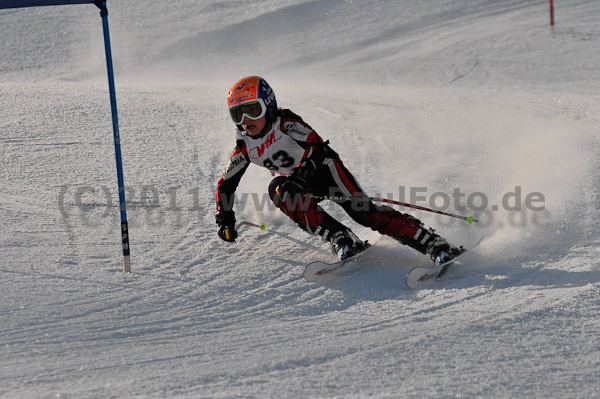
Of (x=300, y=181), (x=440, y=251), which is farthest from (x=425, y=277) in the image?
(x=300, y=181)

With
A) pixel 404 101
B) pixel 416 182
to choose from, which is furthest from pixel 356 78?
pixel 416 182

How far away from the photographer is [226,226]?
484cm

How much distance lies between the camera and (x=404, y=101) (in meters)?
9.90

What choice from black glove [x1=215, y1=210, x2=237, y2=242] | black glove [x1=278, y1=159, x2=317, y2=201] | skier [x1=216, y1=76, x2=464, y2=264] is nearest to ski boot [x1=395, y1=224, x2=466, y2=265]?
skier [x1=216, y1=76, x2=464, y2=264]

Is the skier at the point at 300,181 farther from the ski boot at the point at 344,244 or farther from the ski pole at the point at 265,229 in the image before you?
the ski pole at the point at 265,229

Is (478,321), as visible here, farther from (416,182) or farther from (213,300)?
(416,182)

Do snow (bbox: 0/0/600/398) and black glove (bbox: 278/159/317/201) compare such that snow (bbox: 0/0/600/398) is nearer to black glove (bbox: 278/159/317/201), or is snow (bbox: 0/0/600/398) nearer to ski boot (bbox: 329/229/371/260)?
ski boot (bbox: 329/229/371/260)

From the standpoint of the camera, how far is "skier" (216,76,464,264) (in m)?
4.59

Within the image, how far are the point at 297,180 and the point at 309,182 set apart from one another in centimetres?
16

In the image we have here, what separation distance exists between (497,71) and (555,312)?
8.71m

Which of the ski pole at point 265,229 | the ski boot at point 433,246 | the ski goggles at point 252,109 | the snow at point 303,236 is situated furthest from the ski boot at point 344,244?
the ski goggles at point 252,109

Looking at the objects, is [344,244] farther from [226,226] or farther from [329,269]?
[226,226]

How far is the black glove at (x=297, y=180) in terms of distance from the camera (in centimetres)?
459

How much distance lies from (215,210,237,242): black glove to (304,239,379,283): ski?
752 mm
